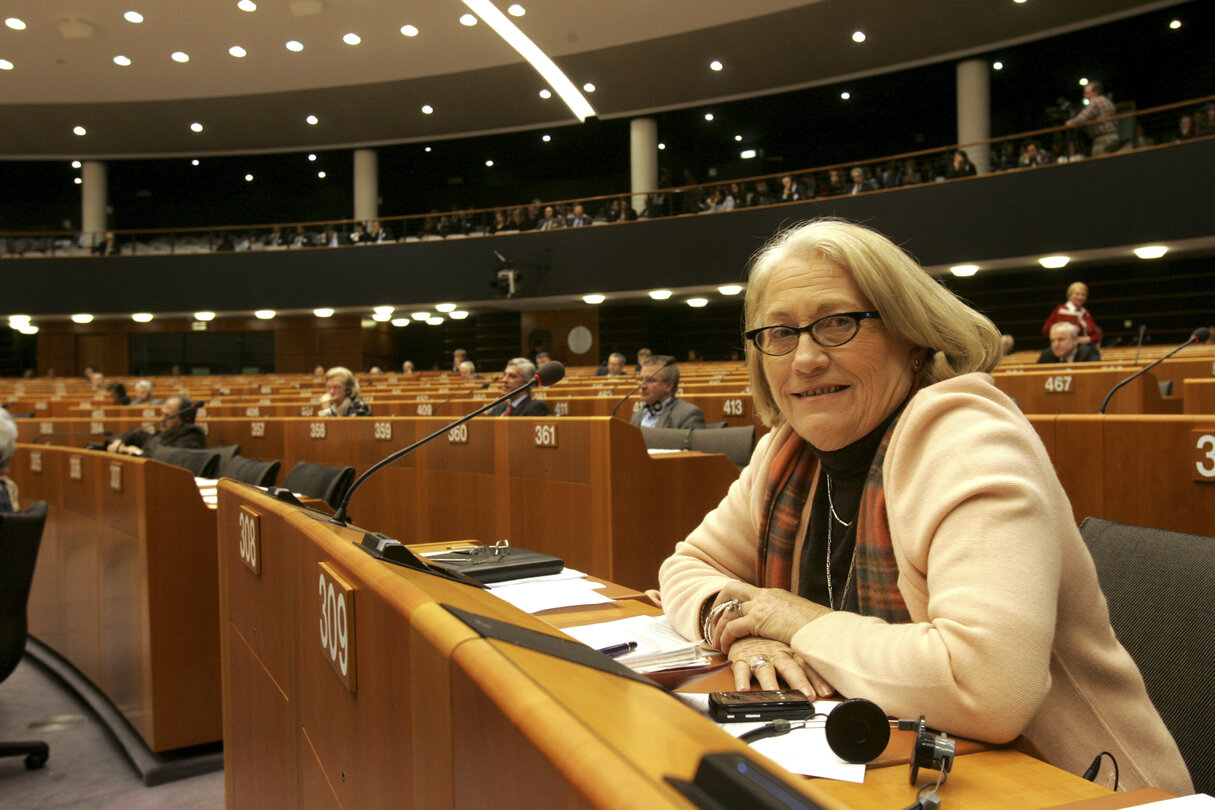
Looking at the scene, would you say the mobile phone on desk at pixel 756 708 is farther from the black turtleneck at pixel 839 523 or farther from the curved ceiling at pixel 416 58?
the curved ceiling at pixel 416 58

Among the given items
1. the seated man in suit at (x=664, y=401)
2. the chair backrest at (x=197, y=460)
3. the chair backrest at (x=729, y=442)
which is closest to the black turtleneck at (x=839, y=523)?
the chair backrest at (x=729, y=442)

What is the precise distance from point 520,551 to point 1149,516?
1.66 meters

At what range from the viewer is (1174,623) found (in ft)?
3.76

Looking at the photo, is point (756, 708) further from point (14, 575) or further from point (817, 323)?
point (14, 575)

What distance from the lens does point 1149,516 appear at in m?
2.29

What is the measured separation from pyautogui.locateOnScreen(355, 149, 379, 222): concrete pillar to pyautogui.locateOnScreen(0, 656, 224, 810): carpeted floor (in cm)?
1471

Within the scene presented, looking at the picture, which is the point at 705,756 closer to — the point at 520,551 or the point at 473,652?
the point at 473,652

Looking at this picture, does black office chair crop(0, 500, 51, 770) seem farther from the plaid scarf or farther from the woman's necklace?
the woman's necklace

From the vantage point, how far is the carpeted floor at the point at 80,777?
2408mm

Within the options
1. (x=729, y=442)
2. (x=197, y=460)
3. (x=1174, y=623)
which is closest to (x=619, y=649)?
(x=1174, y=623)

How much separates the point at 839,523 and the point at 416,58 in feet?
44.1

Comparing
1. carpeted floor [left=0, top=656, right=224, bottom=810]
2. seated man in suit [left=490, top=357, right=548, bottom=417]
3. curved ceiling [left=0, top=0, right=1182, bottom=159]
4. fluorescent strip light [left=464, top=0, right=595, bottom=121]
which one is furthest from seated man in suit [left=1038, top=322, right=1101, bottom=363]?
fluorescent strip light [left=464, top=0, right=595, bottom=121]

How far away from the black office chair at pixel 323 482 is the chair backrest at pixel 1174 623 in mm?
2366

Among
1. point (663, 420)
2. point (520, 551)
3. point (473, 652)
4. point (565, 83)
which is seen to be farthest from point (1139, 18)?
point (473, 652)
